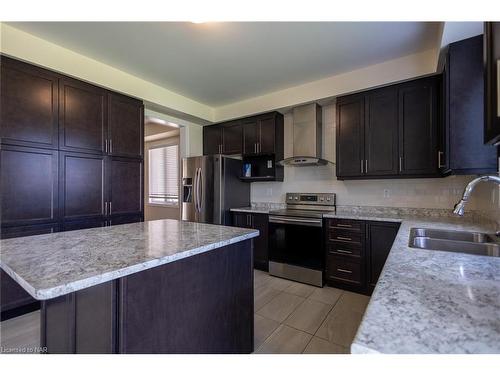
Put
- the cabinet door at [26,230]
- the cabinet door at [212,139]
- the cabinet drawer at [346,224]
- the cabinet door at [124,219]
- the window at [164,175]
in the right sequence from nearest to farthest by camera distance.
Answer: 1. the cabinet door at [26,230]
2. the cabinet drawer at [346,224]
3. the cabinet door at [124,219]
4. the cabinet door at [212,139]
5. the window at [164,175]

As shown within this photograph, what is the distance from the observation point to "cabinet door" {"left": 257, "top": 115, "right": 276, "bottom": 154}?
368 centimetres

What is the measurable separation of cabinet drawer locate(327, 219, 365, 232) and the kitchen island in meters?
1.60

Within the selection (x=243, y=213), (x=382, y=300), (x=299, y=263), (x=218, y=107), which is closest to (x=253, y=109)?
(x=218, y=107)

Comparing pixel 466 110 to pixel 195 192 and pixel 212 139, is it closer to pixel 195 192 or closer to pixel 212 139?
pixel 195 192

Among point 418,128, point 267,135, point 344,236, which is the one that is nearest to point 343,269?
point 344,236

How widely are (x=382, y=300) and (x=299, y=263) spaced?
8.22 ft

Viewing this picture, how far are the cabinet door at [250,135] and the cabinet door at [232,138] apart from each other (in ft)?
0.27

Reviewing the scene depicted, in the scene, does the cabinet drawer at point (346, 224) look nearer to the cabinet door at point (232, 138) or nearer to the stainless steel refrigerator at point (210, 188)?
the stainless steel refrigerator at point (210, 188)

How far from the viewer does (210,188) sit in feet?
12.4

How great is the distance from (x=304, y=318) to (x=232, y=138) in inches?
115

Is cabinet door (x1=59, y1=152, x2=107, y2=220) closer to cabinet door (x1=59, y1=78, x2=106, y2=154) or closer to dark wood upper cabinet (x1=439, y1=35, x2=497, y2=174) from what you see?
cabinet door (x1=59, y1=78, x2=106, y2=154)

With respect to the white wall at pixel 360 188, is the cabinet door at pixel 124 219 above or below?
below

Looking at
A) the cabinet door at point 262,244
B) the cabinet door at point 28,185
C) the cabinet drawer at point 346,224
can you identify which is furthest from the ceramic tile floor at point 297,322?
the cabinet door at point 28,185

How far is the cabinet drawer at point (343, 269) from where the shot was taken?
9.06 feet
